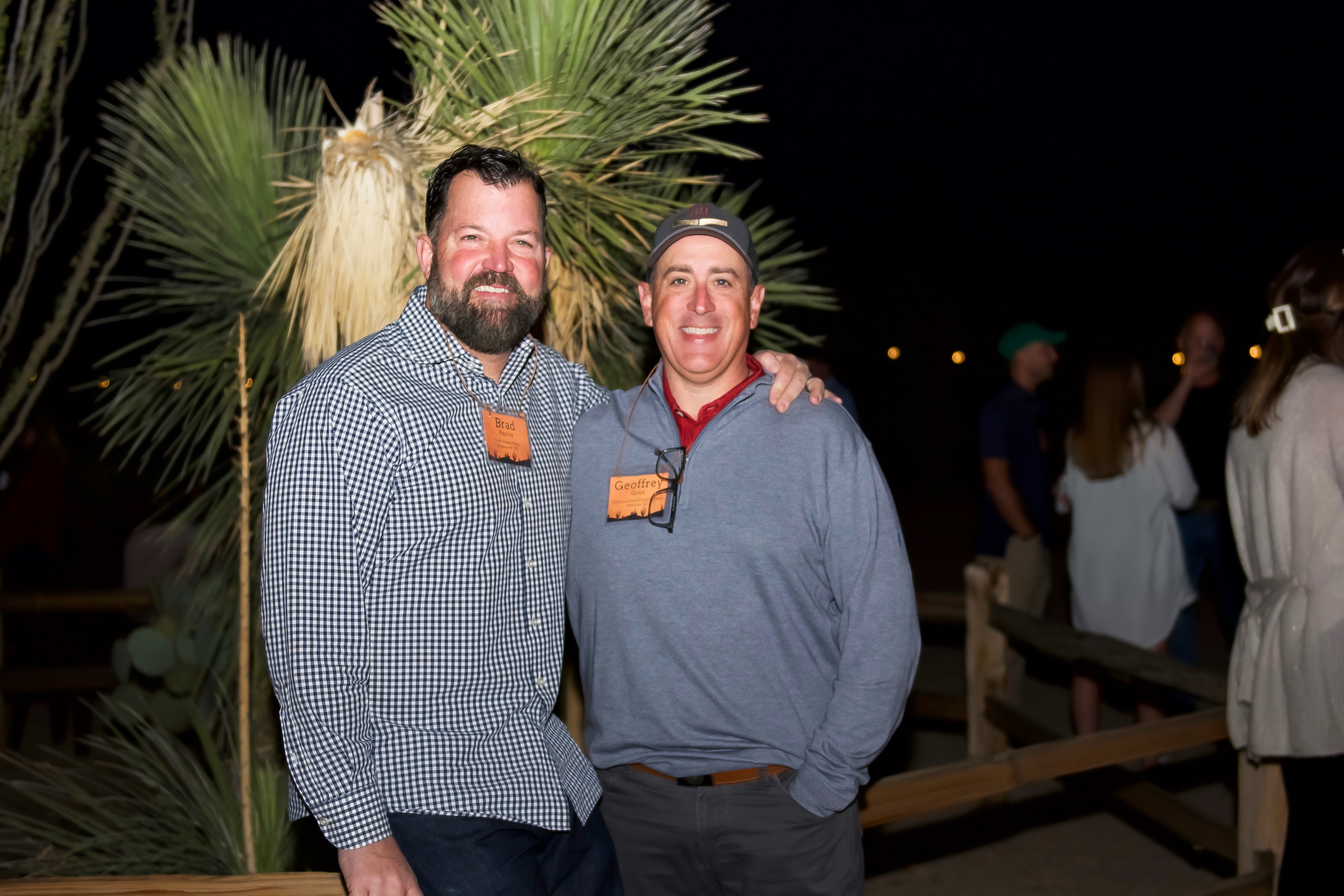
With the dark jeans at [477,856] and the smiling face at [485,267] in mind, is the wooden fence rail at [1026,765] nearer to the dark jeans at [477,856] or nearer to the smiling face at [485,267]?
the dark jeans at [477,856]

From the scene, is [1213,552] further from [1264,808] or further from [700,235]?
[700,235]

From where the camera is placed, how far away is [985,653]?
14.3 feet

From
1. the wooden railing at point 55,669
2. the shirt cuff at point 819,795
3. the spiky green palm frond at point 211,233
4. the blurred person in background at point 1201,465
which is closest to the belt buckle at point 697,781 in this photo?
the shirt cuff at point 819,795

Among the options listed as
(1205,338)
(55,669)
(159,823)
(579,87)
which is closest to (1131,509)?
(1205,338)

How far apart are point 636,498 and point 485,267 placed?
1.57 feet

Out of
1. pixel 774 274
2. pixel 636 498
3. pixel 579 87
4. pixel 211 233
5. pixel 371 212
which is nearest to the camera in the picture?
pixel 636 498

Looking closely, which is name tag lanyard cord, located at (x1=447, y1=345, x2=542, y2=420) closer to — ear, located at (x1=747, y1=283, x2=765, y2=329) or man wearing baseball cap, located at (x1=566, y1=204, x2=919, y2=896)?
man wearing baseball cap, located at (x1=566, y1=204, x2=919, y2=896)

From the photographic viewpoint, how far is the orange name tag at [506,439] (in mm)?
1685

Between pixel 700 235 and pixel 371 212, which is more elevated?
pixel 371 212

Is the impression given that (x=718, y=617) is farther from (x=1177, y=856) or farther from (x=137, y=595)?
(x=137, y=595)

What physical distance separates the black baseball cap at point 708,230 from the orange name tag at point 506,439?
1.45ft

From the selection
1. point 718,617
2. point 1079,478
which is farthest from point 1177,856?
point 718,617

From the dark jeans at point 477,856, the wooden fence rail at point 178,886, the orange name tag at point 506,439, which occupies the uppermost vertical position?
the orange name tag at point 506,439

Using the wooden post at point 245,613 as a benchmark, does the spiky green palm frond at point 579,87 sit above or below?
above
